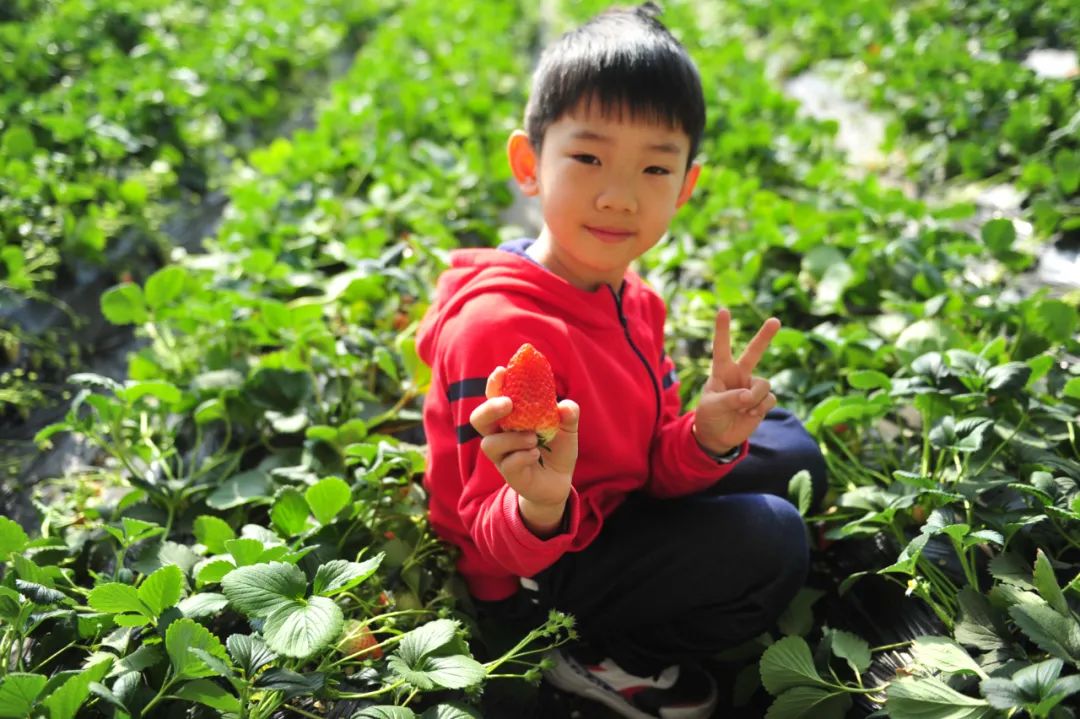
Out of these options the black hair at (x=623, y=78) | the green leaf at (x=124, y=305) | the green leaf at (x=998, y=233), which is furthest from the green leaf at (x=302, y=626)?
the green leaf at (x=998, y=233)

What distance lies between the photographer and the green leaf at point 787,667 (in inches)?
44.9

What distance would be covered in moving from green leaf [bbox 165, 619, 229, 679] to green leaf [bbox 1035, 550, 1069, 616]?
40.6 inches

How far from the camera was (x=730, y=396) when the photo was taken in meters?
1.30

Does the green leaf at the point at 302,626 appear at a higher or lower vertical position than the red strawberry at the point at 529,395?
lower

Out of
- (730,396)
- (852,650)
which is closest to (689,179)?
(730,396)

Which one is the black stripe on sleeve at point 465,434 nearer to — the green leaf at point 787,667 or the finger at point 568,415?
the finger at point 568,415

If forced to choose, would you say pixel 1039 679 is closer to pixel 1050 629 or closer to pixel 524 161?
pixel 1050 629

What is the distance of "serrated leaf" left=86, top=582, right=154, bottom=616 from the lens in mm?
1006

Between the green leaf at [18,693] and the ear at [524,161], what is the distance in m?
0.97

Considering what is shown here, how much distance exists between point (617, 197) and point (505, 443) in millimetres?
456

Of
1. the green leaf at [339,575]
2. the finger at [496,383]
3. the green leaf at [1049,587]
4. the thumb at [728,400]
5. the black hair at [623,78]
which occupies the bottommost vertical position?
the green leaf at [339,575]

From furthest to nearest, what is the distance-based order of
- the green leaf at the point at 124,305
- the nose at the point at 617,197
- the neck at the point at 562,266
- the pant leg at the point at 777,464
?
the green leaf at the point at 124,305
the pant leg at the point at 777,464
the neck at the point at 562,266
the nose at the point at 617,197

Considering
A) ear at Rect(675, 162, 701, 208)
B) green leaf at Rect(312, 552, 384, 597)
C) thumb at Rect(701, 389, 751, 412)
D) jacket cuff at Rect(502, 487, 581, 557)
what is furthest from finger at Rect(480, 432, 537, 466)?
ear at Rect(675, 162, 701, 208)

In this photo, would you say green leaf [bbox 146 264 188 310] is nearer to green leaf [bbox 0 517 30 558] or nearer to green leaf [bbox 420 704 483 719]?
green leaf [bbox 0 517 30 558]
